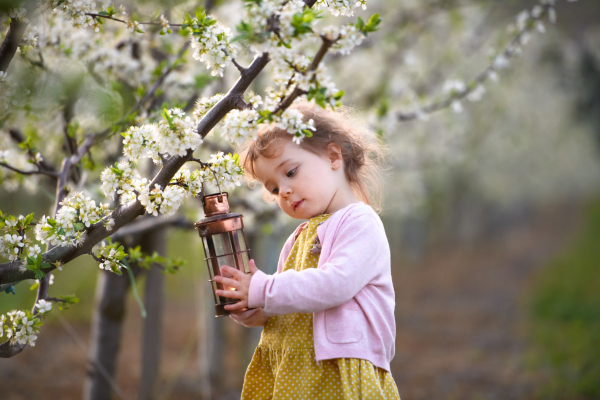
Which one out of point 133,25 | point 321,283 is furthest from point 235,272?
point 133,25

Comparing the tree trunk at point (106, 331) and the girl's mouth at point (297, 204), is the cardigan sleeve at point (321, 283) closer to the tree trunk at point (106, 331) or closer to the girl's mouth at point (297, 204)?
the girl's mouth at point (297, 204)

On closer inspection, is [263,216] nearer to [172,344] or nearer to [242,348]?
[242,348]

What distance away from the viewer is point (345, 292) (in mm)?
1641

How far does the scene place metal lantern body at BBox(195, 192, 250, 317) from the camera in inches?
66.3

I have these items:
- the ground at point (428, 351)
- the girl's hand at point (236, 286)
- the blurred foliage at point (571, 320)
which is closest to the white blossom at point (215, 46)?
the girl's hand at point (236, 286)

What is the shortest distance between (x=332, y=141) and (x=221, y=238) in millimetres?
569

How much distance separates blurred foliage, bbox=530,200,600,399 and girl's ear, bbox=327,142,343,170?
6030 mm

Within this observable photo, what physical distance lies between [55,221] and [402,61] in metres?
6.16

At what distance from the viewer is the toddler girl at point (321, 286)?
5.36 ft

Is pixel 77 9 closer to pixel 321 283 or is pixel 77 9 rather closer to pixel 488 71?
pixel 321 283

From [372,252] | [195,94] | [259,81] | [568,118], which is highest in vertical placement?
[568,118]

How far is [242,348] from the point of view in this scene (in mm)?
6676

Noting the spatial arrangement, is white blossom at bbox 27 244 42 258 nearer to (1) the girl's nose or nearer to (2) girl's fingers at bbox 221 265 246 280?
(2) girl's fingers at bbox 221 265 246 280

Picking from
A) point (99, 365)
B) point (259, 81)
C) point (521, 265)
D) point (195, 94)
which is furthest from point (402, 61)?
point (521, 265)
